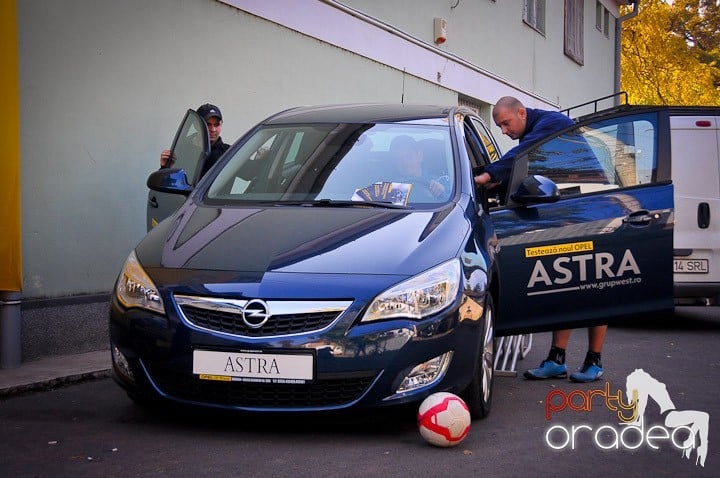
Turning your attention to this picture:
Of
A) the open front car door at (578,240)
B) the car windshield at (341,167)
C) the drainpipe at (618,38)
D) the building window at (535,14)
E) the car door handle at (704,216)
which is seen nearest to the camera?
the car windshield at (341,167)

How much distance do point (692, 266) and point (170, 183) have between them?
613 centimetres

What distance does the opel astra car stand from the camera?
520 cm

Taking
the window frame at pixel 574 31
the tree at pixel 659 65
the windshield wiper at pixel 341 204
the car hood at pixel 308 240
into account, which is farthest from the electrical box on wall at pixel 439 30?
the tree at pixel 659 65

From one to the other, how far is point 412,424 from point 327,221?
3.67 ft

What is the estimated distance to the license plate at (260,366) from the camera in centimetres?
514

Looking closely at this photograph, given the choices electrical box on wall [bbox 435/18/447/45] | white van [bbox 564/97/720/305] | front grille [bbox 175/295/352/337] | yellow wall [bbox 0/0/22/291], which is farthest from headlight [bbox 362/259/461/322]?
electrical box on wall [bbox 435/18/447/45]

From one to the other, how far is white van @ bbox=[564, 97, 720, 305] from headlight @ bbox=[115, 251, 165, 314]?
6601mm

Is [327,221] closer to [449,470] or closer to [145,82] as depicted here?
[449,470]

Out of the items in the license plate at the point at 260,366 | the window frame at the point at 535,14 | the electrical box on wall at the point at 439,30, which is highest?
the window frame at the point at 535,14

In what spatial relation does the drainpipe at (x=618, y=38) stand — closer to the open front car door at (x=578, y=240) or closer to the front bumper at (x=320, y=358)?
the open front car door at (x=578, y=240)

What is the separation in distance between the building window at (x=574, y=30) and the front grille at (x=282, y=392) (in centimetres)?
2128

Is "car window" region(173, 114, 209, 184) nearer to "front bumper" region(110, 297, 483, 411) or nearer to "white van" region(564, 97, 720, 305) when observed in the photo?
"front bumper" region(110, 297, 483, 411)

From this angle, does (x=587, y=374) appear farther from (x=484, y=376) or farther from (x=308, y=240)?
(x=308, y=240)

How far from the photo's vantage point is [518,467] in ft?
16.2
